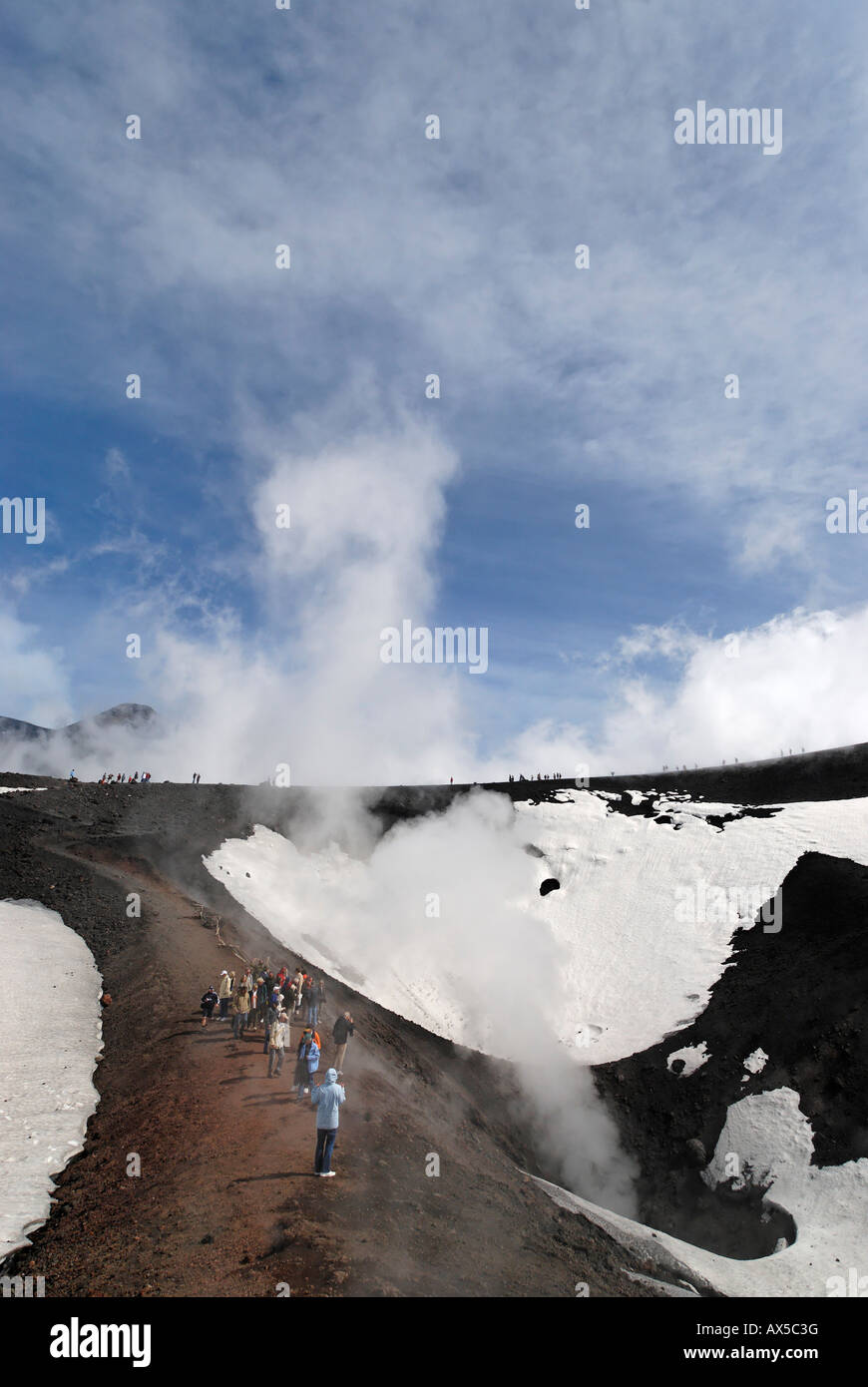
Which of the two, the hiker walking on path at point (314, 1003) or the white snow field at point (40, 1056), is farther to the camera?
the hiker walking on path at point (314, 1003)

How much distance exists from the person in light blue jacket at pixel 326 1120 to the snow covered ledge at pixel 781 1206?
981cm

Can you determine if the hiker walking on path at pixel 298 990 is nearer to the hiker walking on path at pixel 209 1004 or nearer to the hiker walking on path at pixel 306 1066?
the hiker walking on path at pixel 209 1004

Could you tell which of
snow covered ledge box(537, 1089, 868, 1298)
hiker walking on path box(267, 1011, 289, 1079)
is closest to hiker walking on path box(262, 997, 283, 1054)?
hiker walking on path box(267, 1011, 289, 1079)

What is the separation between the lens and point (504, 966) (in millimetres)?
36438

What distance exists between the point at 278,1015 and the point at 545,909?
80.1 feet

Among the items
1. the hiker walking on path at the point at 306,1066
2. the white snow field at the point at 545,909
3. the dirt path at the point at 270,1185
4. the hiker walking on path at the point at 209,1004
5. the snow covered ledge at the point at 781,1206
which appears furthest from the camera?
the white snow field at the point at 545,909

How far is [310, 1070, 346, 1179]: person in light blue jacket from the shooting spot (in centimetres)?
1313

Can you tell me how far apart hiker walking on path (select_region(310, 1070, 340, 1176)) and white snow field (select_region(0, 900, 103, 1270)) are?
507 cm

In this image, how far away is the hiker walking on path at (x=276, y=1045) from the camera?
18.2m

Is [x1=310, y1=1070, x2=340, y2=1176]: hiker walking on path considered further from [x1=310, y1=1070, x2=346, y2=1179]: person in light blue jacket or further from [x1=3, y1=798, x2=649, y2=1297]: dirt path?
[x1=3, y1=798, x2=649, y2=1297]: dirt path

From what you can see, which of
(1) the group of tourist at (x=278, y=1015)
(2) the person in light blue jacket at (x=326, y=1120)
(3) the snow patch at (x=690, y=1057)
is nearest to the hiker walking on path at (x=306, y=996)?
(1) the group of tourist at (x=278, y=1015)
